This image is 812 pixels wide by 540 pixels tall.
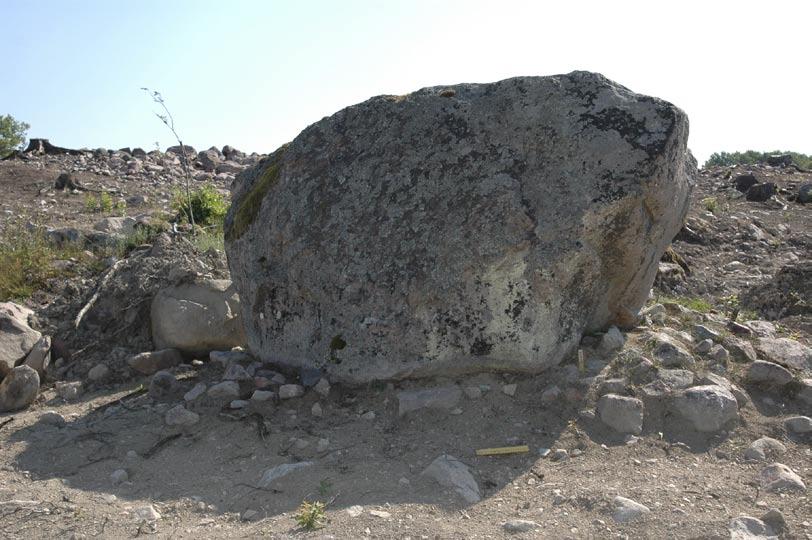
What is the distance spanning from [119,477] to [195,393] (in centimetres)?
89

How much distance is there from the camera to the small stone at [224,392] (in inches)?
186

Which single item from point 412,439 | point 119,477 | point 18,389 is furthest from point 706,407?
point 18,389

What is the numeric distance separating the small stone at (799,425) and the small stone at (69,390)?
4.57 metres

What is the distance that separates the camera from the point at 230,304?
19.0 feet

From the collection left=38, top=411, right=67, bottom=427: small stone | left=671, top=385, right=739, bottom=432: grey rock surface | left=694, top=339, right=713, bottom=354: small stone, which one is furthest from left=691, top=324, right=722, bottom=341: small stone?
left=38, top=411, right=67, bottom=427: small stone

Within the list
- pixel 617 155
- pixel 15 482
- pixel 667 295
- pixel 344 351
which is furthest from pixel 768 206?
pixel 15 482

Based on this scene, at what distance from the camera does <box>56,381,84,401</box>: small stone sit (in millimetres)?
5258

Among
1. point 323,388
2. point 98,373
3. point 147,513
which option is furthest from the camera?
point 98,373

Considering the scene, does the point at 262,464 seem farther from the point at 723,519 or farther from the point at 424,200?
the point at 723,519

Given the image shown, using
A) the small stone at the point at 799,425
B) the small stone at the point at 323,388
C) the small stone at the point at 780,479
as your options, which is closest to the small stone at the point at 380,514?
the small stone at the point at 323,388

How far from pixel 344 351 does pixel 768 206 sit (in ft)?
32.7

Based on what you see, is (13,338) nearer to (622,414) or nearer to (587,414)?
(587,414)

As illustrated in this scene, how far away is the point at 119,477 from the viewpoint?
3998 mm

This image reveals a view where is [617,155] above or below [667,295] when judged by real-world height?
above
